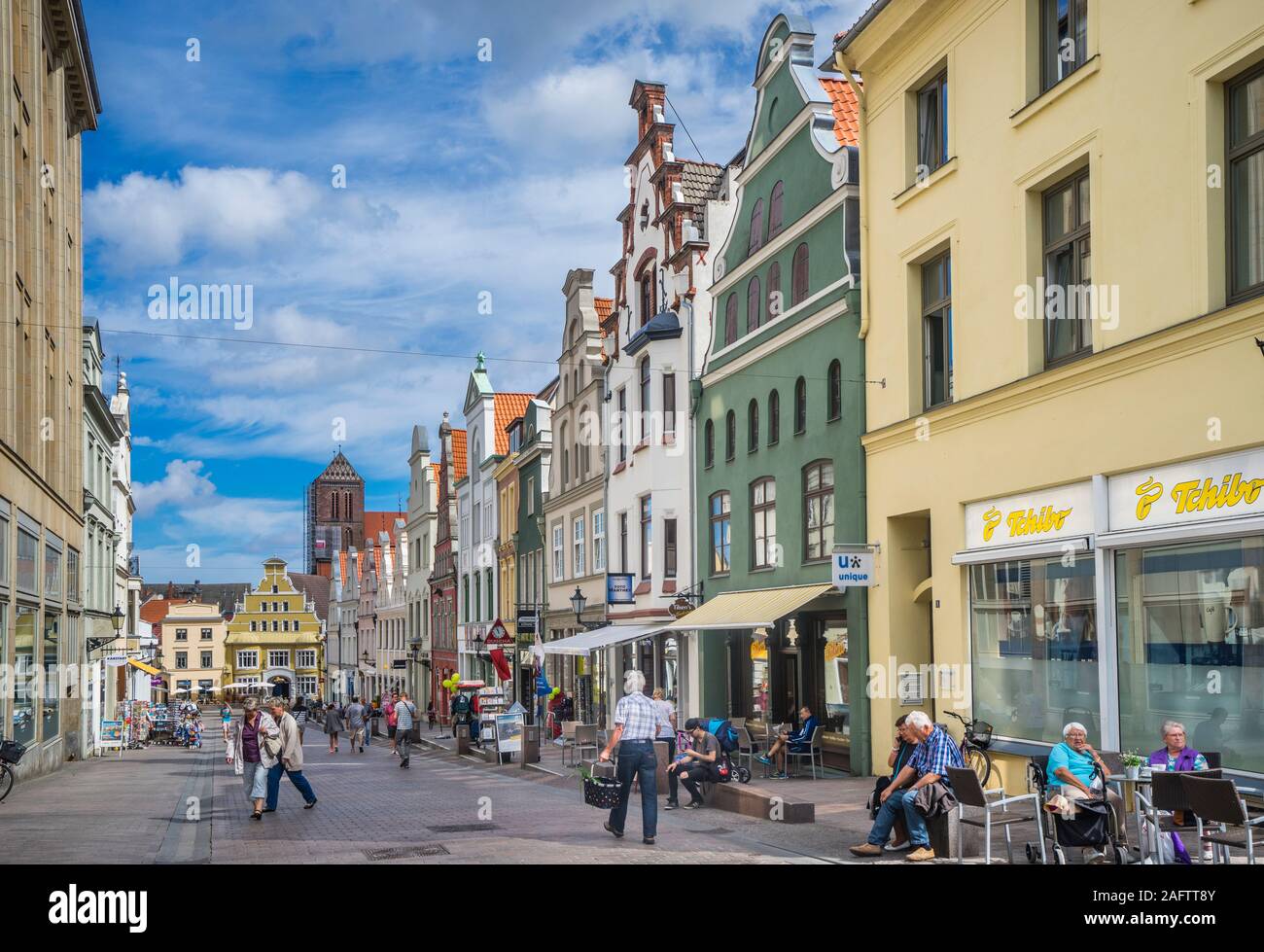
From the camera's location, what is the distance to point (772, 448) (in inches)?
1003

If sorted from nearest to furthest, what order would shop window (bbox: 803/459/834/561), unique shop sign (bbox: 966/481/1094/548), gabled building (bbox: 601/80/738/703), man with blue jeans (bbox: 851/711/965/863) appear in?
1. man with blue jeans (bbox: 851/711/965/863)
2. unique shop sign (bbox: 966/481/1094/548)
3. shop window (bbox: 803/459/834/561)
4. gabled building (bbox: 601/80/738/703)

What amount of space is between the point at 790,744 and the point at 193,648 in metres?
110

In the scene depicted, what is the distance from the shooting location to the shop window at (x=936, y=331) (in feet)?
64.4

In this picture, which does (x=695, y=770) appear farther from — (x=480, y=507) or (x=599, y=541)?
(x=480, y=507)

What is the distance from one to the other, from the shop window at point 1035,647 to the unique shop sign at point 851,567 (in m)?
2.37

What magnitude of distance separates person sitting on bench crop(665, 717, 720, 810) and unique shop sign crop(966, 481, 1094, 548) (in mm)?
4659

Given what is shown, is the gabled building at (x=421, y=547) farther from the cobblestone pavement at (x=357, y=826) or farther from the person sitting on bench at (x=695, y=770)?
the person sitting on bench at (x=695, y=770)

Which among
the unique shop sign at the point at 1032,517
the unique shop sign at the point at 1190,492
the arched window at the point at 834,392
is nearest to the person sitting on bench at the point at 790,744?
the unique shop sign at the point at 1032,517

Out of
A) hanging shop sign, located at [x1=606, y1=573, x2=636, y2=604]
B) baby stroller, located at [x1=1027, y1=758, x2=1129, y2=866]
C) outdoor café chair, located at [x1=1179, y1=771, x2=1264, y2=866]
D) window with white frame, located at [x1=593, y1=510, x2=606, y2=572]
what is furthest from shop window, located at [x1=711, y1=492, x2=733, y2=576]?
outdoor café chair, located at [x1=1179, y1=771, x2=1264, y2=866]

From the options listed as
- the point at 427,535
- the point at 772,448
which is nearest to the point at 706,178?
the point at 772,448

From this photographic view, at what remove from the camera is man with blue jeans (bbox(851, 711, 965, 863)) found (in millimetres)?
11961

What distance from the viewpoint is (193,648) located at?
122250 millimetres

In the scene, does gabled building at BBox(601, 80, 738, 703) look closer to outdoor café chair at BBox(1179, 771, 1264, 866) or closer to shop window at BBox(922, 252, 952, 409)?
shop window at BBox(922, 252, 952, 409)
